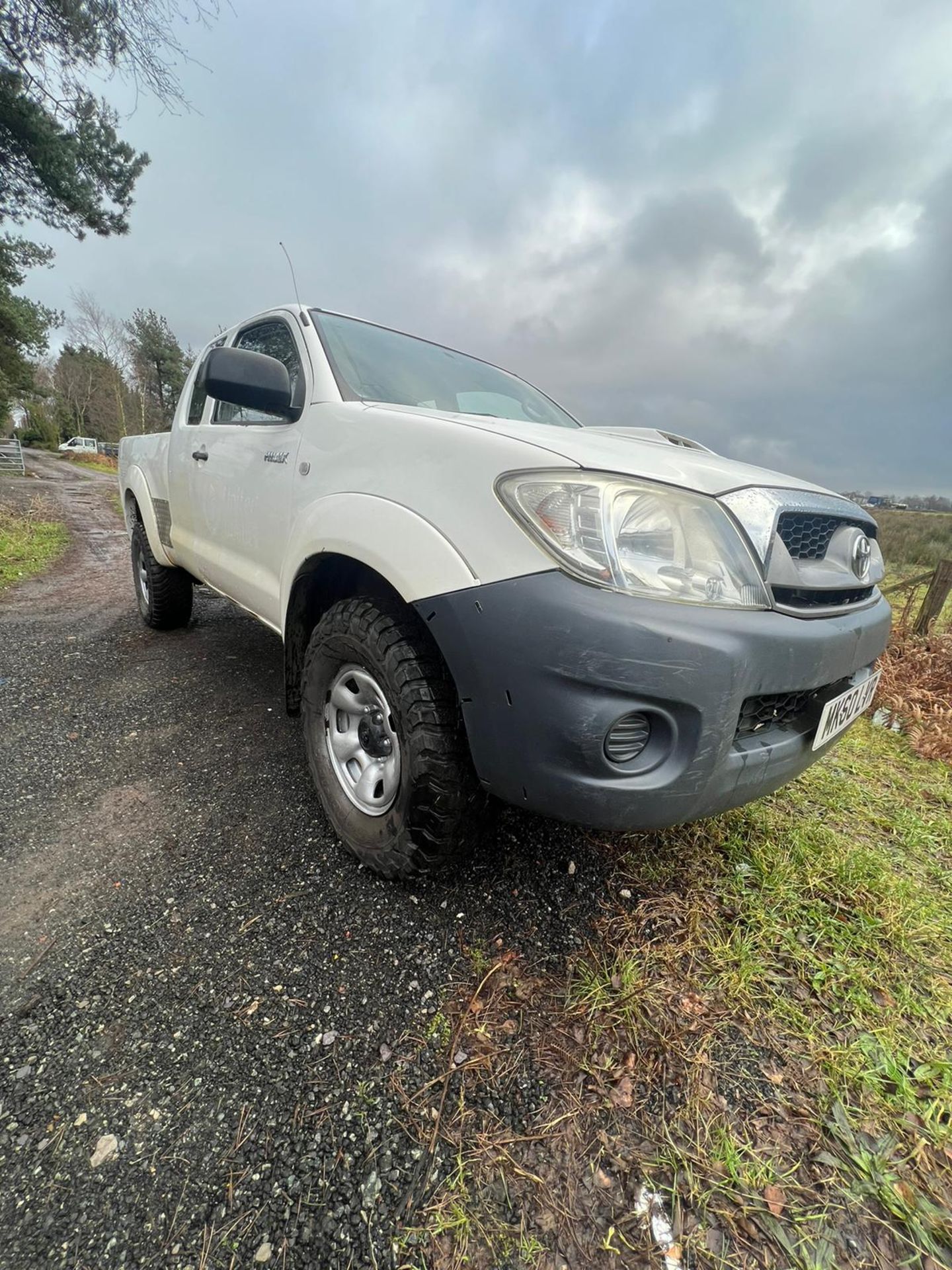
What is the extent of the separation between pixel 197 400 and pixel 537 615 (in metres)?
3.09

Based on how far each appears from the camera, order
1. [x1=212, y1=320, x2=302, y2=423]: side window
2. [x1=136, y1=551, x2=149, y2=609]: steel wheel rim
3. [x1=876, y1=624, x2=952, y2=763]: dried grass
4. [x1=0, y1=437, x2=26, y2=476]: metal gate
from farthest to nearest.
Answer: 1. [x1=0, y1=437, x2=26, y2=476]: metal gate
2. [x1=136, y1=551, x2=149, y2=609]: steel wheel rim
3. [x1=876, y1=624, x2=952, y2=763]: dried grass
4. [x1=212, y1=320, x2=302, y2=423]: side window

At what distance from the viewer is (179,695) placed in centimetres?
302

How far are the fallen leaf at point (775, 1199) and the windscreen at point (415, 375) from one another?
2174mm

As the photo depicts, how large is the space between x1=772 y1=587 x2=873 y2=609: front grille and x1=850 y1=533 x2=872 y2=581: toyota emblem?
0.04 metres

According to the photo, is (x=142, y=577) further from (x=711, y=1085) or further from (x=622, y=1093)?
(x=711, y=1085)

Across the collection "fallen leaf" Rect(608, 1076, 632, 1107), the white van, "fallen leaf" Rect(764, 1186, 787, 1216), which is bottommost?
the white van

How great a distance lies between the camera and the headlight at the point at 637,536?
114 centimetres

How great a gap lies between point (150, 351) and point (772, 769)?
4713 cm

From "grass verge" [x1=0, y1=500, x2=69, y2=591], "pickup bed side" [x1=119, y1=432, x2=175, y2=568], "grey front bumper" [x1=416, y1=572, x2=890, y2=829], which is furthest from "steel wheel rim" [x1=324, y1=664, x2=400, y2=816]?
"grass verge" [x1=0, y1=500, x2=69, y2=591]

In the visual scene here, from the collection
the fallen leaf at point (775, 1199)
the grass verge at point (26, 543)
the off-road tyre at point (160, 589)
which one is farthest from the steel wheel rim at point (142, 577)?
the fallen leaf at point (775, 1199)

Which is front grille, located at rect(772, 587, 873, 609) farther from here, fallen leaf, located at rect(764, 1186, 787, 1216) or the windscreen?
the windscreen

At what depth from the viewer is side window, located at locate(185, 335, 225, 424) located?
10.2ft

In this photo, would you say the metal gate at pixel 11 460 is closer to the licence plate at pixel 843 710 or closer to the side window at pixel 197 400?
the side window at pixel 197 400

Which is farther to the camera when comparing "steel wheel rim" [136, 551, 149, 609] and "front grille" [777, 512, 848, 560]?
"steel wheel rim" [136, 551, 149, 609]
